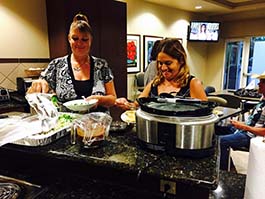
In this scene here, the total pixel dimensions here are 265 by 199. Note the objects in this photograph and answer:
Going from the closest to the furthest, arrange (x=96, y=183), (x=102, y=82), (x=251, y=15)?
(x=96, y=183)
(x=102, y=82)
(x=251, y=15)

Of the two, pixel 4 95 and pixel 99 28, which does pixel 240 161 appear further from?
pixel 4 95

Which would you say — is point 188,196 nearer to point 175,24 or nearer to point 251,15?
point 175,24

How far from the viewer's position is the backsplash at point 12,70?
324 cm

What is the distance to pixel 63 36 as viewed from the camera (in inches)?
133

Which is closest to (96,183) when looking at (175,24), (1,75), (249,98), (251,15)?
(1,75)

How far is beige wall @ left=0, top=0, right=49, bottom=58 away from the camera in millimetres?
3209

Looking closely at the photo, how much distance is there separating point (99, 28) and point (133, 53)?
1.58m

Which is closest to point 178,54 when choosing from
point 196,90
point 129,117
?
point 196,90

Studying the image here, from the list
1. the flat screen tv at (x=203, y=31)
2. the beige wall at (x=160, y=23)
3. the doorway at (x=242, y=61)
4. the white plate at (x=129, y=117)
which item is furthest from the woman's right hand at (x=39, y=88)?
the doorway at (x=242, y=61)

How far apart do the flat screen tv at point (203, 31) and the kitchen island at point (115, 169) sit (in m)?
5.72

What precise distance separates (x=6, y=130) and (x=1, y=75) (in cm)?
222

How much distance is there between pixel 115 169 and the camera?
1106 millimetres

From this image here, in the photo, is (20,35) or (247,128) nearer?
(247,128)

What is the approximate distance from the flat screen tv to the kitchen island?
225 inches
